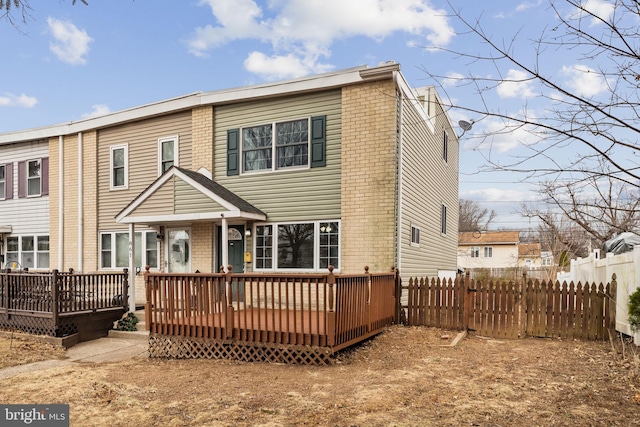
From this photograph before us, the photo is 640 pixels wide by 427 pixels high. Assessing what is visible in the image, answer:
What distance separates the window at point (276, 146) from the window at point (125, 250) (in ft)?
12.7

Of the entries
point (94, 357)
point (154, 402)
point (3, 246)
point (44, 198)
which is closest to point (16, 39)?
point (154, 402)

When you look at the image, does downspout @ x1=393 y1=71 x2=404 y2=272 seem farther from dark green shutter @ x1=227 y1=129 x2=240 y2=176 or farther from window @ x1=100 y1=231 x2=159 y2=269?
window @ x1=100 y1=231 x2=159 y2=269

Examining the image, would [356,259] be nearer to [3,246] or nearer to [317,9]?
[317,9]

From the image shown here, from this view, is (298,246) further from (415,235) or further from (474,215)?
(474,215)

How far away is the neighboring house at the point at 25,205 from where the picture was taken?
51.2ft

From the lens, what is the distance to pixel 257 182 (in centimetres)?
1167

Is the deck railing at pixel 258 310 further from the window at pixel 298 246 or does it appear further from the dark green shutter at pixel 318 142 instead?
the dark green shutter at pixel 318 142

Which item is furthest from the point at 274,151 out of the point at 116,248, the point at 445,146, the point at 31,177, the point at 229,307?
the point at 31,177

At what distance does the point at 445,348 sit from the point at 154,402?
499 centimetres

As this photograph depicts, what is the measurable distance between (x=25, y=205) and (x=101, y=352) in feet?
33.1

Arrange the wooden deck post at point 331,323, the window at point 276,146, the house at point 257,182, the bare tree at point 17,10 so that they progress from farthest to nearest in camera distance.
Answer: the window at point 276,146 < the house at point 257,182 < the wooden deck post at point 331,323 < the bare tree at point 17,10

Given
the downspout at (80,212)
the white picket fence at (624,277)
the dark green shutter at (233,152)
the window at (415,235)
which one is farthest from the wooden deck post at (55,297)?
the white picket fence at (624,277)

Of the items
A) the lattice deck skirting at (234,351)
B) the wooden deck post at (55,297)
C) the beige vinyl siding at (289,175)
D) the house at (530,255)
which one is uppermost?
the beige vinyl siding at (289,175)

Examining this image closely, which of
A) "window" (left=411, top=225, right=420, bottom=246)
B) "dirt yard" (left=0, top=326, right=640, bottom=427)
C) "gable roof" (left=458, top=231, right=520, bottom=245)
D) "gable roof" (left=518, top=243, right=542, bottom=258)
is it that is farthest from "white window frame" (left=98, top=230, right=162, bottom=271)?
"gable roof" (left=518, top=243, right=542, bottom=258)
